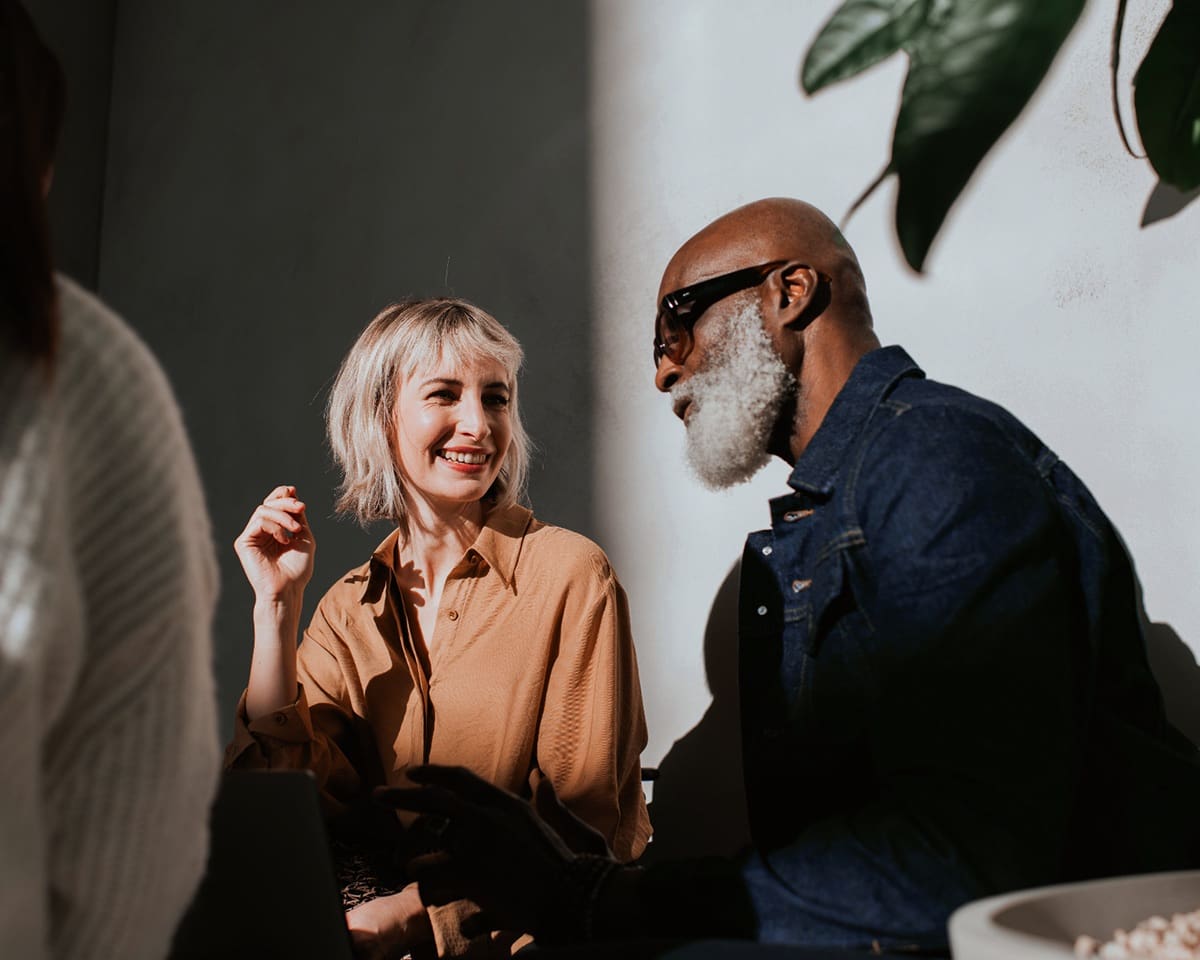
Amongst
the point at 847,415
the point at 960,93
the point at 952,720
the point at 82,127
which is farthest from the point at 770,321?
the point at 82,127

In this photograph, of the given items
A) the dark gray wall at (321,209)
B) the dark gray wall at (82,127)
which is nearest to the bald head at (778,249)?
the dark gray wall at (321,209)

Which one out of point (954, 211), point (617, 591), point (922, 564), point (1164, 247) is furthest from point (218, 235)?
point (922, 564)

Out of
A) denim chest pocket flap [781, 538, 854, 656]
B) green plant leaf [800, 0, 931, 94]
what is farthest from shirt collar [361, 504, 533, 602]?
green plant leaf [800, 0, 931, 94]

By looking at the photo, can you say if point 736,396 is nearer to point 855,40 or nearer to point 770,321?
point 770,321

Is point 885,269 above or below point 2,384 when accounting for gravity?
above

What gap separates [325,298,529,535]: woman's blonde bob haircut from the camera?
7.16ft

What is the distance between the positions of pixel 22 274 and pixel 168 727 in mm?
262

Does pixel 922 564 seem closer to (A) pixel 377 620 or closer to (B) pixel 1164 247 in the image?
(B) pixel 1164 247

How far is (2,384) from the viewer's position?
63cm

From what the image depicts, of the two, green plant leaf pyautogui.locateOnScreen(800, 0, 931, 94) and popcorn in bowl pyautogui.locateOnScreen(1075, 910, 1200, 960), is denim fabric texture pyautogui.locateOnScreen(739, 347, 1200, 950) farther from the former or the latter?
green plant leaf pyautogui.locateOnScreen(800, 0, 931, 94)

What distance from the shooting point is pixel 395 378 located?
2.21 meters

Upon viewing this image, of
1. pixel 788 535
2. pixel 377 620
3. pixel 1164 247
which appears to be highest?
pixel 1164 247

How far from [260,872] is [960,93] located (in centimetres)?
120

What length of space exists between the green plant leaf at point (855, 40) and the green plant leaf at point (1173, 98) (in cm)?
35
